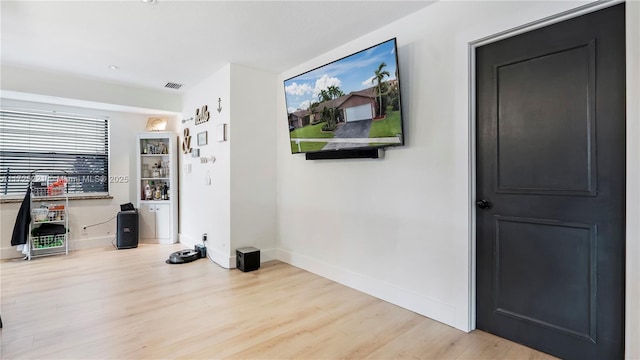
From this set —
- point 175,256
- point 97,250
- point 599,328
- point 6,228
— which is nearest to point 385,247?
point 599,328

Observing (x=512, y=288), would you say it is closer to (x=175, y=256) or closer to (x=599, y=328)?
(x=599, y=328)

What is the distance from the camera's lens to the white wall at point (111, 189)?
4.89 meters

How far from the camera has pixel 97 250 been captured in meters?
4.84

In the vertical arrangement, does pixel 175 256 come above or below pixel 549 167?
below

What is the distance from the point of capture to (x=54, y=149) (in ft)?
15.8

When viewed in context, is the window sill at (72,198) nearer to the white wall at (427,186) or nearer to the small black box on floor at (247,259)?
the small black box on floor at (247,259)

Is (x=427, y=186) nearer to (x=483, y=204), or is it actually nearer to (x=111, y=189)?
(x=483, y=204)

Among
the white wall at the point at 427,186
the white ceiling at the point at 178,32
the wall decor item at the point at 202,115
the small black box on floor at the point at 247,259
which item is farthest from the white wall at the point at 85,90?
the white wall at the point at 427,186

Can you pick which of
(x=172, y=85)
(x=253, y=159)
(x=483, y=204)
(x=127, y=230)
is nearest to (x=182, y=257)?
(x=127, y=230)

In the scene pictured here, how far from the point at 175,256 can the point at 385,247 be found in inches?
111

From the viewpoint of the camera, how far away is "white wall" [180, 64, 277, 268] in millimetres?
3885

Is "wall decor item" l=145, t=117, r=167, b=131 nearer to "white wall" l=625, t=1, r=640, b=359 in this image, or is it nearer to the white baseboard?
the white baseboard

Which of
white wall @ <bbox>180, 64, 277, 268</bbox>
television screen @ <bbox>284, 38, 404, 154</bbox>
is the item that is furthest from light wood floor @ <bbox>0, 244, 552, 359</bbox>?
television screen @ <bbox>284, 38, 404, 154</bbox>

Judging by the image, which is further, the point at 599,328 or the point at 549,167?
the point at 549,167
